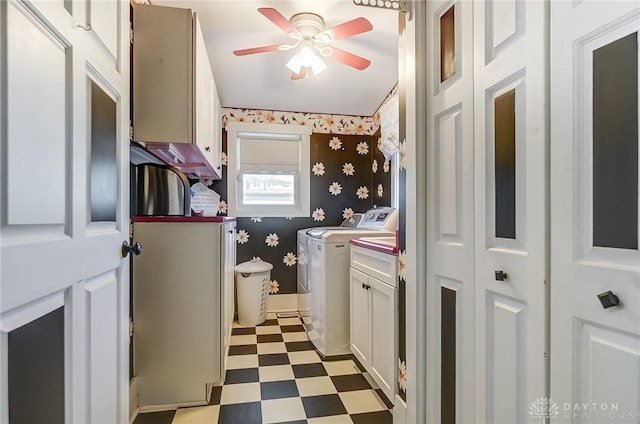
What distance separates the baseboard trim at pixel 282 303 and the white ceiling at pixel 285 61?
1.98 meters

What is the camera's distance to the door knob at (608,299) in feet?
2.19

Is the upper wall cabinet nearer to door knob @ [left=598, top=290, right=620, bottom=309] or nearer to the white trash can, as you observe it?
the white trash can

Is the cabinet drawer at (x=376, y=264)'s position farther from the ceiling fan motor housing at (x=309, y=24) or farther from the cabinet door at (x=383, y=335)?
the ceiling fan motor housing at (x=309, y=24)

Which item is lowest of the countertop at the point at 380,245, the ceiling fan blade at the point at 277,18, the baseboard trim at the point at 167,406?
the baseboard trim at the point at 167,406

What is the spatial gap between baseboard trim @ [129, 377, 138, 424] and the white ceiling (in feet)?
6.87

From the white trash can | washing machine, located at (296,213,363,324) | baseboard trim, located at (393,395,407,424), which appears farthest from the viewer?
the white trash can

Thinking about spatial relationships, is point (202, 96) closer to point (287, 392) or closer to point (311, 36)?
point (311, 36)

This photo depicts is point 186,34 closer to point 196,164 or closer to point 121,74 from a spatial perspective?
point 121,74

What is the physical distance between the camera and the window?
3453 mm

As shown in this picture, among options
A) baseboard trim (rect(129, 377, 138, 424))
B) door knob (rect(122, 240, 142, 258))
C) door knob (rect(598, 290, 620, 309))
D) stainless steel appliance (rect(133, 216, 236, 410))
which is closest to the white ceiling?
stainless steel appliance (rect(133, 216, 236, 410))

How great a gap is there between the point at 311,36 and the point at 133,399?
2270 mm

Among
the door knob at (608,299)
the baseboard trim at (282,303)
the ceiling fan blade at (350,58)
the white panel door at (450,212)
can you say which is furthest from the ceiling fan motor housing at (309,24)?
the baseboard trim at (282,303)

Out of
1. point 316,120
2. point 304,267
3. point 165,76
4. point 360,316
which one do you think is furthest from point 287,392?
point 316,120

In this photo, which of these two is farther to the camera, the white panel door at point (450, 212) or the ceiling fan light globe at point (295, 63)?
the ceiling fan light globe at point (295, 63)
